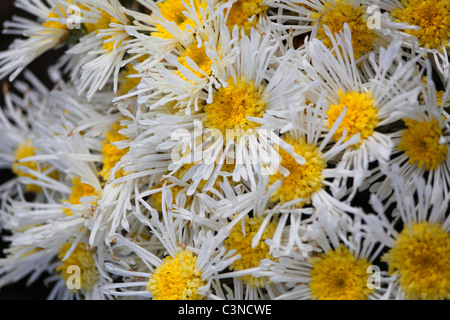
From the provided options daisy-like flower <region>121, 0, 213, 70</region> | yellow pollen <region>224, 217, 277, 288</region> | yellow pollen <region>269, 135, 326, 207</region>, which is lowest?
yellow pollen <region>224, 217, 277, 288</region>

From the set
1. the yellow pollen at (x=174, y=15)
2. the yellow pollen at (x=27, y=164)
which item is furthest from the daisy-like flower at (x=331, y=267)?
the yellow pollen at (x=27, y=164)

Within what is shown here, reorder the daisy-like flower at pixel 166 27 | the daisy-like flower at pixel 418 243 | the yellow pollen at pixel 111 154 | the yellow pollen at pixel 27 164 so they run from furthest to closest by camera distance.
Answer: the yellow pollen at pixel 27 164, the yellow pollen at pixel 111 154, the daisy-like flower at pixel 166 27, the daisy-like flower at pixel 418 243

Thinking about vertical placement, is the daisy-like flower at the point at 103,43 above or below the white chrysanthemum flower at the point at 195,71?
above

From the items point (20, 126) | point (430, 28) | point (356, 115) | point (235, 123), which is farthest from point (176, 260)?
point (20, 126)

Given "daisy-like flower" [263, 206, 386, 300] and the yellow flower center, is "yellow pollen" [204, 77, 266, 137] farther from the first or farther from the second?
the yellow flower center

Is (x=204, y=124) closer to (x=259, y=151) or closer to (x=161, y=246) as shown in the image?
(x=259, y=151)

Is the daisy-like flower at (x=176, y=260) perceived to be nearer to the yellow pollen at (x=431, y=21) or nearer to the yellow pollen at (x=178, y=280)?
the yellow pollen at (x=178, y=280)

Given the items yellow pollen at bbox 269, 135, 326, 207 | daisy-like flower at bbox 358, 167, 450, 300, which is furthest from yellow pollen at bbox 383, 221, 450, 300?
yellow pollen at bbox 269, 135, 326, 207
